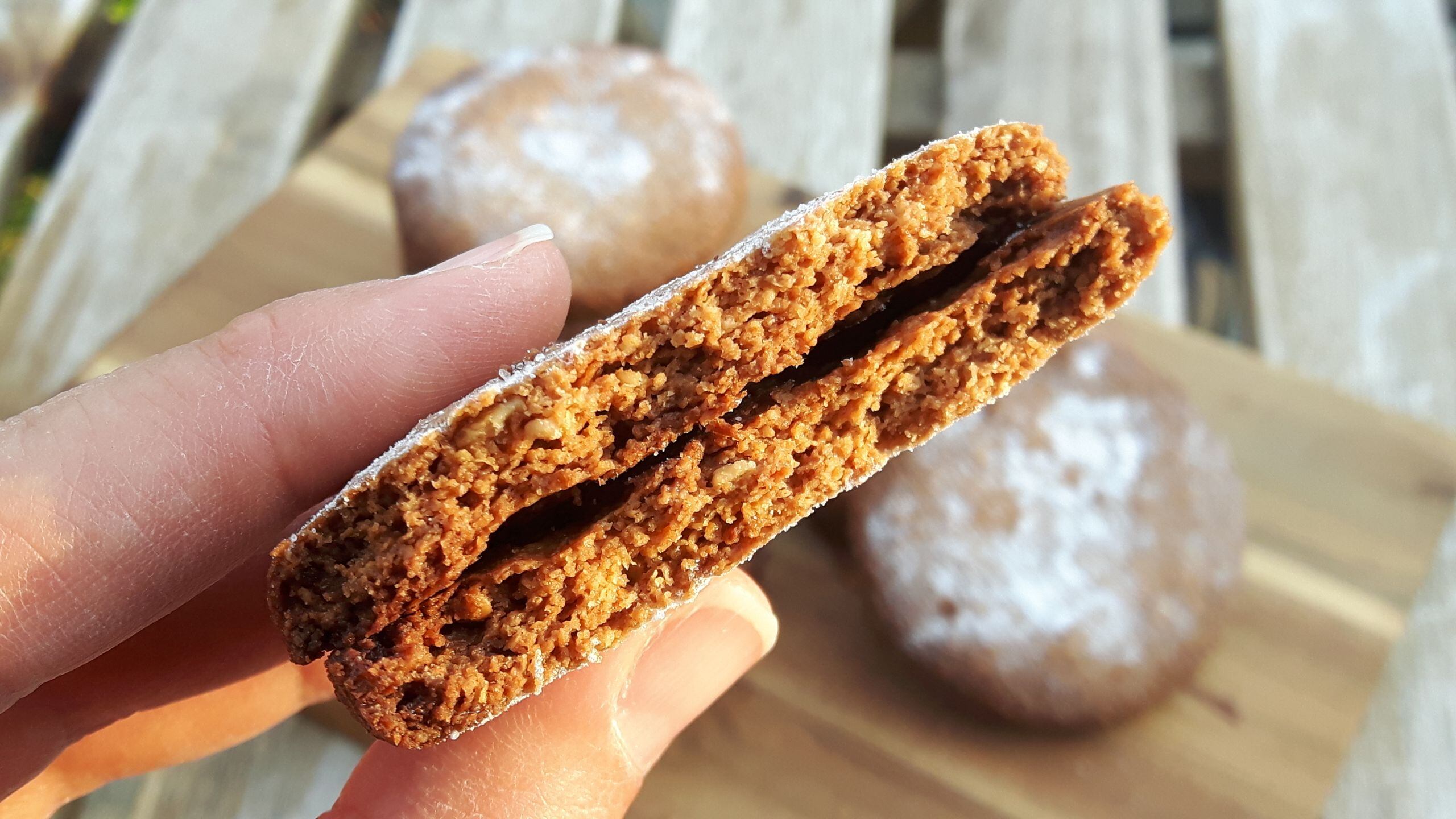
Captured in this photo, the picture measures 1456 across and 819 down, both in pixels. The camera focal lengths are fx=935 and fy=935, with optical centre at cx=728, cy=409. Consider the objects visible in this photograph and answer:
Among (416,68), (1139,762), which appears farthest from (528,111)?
(1139,762)

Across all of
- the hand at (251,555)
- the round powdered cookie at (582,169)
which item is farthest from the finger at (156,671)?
the round powdered cookie at (582,169)

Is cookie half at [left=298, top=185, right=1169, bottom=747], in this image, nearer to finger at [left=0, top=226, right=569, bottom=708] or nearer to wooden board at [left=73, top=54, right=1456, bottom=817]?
finger at [left=0, top=226, right=569, bottom=708]

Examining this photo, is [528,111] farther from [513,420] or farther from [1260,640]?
[1260,640]

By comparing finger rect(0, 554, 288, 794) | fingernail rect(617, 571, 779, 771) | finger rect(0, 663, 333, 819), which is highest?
finger rect(0, 554, 288, 794)

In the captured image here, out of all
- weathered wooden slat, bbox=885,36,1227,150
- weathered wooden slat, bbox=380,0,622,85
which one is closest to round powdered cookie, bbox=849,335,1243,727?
weathered wooden slat, bbox=885,36,1227,150

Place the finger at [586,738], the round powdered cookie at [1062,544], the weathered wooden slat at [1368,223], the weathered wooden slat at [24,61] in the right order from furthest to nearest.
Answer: the weathered wooden slat at [24,61] < the weathered wooden slat at [1368,223] < the round powdered cookie at [1062,544] < the finger at [586,738]

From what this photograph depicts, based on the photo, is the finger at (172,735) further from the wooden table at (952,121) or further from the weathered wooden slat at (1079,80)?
the weathered wooden slat at (1079,80)
